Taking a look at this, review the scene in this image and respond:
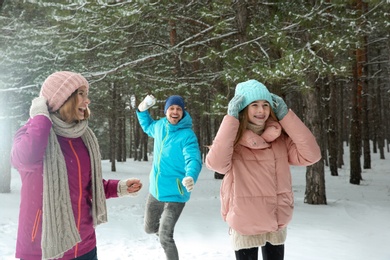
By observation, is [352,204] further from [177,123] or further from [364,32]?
[177,123]

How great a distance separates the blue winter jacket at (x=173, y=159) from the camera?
4.12 metres

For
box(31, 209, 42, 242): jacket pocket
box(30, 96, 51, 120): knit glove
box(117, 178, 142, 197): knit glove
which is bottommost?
box(31, 209, 42, 242): jacket pocket

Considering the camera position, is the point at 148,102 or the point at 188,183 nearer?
the point at 188,183

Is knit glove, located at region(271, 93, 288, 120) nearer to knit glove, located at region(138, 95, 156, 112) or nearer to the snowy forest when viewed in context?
knit glove, located at region(138, 95, 156, 112)

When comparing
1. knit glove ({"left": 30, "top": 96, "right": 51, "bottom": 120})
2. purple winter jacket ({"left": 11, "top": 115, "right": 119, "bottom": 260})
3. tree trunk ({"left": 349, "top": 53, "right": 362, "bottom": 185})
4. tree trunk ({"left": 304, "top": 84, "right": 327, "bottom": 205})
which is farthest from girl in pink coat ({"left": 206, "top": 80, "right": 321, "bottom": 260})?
tree trunk ({"left": 349, "top": 53, "right": 362, "bottom": 185})

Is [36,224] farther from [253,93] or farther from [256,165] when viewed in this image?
[253,93]

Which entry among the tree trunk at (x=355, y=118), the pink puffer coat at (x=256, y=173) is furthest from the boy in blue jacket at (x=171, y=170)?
the tree trunk at (x=355, y=118)

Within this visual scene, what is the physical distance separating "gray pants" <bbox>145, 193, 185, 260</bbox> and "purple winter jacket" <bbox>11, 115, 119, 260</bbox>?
1.67m

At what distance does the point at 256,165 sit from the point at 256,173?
0.07 meters

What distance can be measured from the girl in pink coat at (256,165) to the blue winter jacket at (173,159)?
1.06m

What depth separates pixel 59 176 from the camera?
2252 mm

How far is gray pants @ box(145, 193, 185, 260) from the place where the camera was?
403cm

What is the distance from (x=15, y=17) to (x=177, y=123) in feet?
32.8

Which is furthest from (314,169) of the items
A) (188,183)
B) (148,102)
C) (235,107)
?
(235,107)
